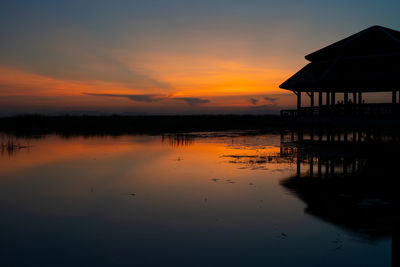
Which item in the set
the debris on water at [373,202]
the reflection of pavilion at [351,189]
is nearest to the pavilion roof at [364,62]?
the reflection of pavilion at [351,189]

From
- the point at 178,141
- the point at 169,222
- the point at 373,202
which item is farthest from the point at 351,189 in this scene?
the point at 178,141

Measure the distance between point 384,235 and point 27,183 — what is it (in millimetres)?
12421

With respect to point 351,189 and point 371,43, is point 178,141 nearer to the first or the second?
point 371,43

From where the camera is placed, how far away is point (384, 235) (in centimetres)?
728

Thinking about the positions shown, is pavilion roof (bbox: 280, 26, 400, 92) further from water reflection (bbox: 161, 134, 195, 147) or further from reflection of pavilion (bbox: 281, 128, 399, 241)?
water reflection (bbox: 161, 134, 195, 147)

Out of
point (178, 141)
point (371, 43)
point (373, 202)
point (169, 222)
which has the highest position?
point (371, 43)

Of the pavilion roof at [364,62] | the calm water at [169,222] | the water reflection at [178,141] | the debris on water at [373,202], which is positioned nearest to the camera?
the calm water at [169,222]

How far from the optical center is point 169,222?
337 inches

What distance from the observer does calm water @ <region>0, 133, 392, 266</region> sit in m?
6.54

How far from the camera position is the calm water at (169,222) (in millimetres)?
6543

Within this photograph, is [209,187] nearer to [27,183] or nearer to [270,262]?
[270,262]

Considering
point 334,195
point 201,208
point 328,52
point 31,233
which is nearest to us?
point 31,233

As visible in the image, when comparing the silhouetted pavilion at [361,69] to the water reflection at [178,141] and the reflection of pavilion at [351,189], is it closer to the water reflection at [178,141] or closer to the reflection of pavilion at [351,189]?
the reflection of pavilion at [351,189]

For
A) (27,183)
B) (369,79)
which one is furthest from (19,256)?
(369,79)
